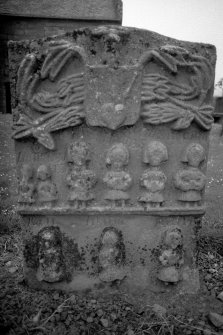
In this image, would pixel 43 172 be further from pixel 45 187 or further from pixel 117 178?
pixel 117 178

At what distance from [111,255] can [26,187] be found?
3.24 ft

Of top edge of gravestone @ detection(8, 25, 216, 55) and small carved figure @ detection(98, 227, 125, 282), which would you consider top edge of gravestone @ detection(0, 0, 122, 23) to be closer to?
top edge of gravestone @ detection(8, 25, 216, 55)

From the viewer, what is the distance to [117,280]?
9.61 feet

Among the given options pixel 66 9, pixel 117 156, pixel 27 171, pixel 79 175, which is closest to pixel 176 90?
pixel 117 156

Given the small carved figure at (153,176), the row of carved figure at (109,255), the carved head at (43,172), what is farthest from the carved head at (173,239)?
the carved head at (43,172)

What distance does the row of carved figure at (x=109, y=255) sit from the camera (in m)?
2.82

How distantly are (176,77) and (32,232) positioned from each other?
6.28 ft

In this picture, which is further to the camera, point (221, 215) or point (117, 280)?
point (221, 215)

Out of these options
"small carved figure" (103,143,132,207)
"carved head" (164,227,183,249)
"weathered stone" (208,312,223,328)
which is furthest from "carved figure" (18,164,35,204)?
"weathered stone" (208,312,223,328)

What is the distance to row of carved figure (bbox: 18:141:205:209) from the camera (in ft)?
8.82

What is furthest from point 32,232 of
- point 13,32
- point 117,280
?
point 13,32

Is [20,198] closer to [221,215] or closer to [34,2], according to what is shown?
[221,215]

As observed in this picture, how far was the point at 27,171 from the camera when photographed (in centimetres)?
273

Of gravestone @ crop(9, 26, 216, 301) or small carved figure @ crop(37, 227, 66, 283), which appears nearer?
gravestone @ crop(9, 26, 216, 301)
